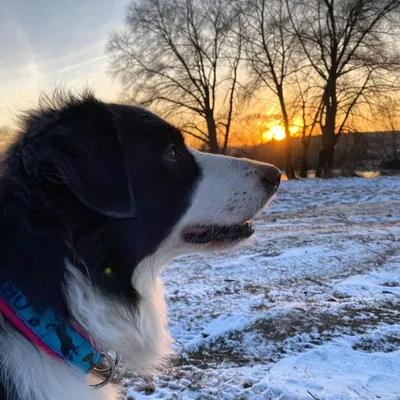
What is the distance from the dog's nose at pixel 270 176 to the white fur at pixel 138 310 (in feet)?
0.12

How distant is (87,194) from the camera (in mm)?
1944

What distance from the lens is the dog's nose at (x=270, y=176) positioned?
2820 mm

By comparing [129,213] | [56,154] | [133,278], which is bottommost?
[133,278]

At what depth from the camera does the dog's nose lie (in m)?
2.82

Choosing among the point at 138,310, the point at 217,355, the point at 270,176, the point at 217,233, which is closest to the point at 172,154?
the point at 217,233

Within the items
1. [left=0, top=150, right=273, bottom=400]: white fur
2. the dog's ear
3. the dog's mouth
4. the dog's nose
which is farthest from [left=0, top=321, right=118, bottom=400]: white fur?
the dog's nose

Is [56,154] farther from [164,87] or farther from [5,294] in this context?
[164,87]

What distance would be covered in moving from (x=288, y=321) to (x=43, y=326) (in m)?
3.17

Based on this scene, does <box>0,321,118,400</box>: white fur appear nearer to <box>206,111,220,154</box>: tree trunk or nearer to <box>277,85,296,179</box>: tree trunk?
<box>277,85,296,179</box>: tree trunk

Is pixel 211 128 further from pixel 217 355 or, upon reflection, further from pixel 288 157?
pixel 217 355

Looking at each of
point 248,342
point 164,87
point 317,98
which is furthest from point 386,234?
point 164,87

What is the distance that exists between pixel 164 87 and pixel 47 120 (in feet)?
89.3

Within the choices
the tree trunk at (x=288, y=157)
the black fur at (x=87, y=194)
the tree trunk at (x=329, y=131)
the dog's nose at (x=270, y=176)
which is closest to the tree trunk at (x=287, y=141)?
the tree trunk at (x=288, y=157)

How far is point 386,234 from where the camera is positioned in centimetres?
836
